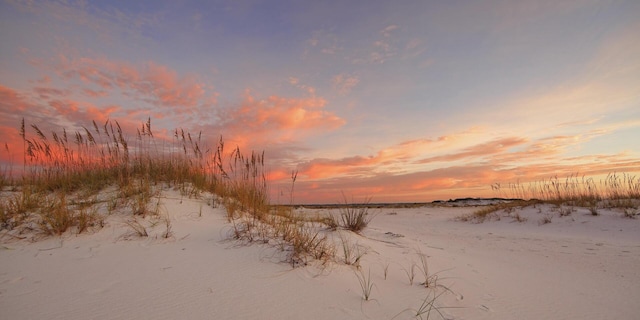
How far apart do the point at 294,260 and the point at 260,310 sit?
837mm

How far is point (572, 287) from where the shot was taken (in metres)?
3.12

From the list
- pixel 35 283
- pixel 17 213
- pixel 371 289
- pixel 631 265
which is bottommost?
pixel 631 265

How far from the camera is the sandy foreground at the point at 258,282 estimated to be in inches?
80.9

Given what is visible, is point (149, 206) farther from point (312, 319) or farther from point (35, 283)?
point (312, 319)

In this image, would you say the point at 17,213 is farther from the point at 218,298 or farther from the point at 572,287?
the point at 572,287

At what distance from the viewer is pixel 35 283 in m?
2.43

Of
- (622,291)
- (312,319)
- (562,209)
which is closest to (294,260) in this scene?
→ (312,319)

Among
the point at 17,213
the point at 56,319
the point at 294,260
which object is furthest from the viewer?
the point at 17,213

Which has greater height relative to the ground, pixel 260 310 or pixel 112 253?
pixel 112 253

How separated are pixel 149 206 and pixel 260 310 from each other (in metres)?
3.26

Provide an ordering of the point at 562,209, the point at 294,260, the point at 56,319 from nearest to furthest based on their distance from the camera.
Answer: the point at 56,319, the point at 294,260, the point at 562,209

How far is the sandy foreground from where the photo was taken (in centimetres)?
205

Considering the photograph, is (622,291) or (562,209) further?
(562,209)

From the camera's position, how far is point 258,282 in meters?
2.44
